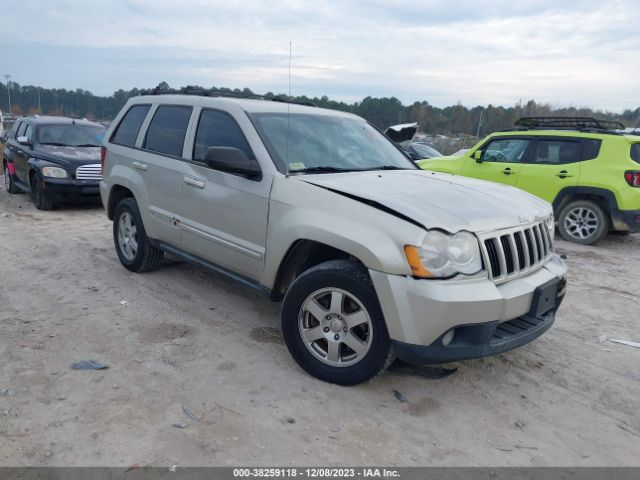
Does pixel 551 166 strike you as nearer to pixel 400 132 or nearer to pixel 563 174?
pixel 563 174

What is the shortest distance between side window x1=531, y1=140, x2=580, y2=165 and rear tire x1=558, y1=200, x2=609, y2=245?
736 millimetres

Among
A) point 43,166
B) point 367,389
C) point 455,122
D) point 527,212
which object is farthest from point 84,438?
point 455,122

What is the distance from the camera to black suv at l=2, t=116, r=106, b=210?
9.05m

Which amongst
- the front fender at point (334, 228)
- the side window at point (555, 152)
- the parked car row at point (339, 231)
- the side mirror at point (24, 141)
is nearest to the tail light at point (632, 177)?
the side window at point (555, 152)

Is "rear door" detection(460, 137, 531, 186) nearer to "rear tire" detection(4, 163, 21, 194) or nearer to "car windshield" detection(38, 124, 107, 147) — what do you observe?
"car windshield" detection(38, 124, 107, 147)

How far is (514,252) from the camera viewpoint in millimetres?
3246

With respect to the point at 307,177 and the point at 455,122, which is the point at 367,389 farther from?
the point at 455,122

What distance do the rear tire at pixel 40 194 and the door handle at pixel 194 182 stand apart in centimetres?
595

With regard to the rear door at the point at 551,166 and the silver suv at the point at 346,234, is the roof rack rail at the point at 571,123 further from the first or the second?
the silver suv at the point at 346,234

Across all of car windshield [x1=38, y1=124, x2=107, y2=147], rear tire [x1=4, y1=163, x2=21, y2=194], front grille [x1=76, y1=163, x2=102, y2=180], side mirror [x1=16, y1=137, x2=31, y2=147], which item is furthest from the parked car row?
rear tire [x1=4, y1=163, x2=21, y2=194]

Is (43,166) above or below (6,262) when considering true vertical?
above

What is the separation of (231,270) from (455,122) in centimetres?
3855

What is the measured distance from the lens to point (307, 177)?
3.69 m

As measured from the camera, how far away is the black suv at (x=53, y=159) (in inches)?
356
